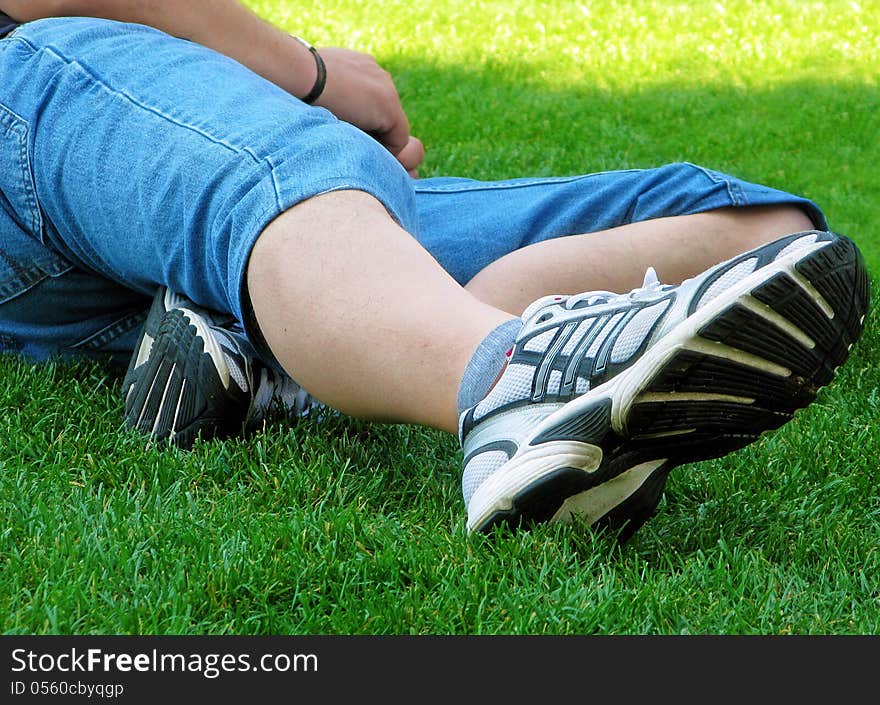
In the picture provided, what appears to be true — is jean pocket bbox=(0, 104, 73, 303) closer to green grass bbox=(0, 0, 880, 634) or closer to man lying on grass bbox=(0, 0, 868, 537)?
man lying on grass bbox=(0, 0, 868, 537)

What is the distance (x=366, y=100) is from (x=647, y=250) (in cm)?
63

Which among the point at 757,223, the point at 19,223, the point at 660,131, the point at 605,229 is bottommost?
the point at 660,131

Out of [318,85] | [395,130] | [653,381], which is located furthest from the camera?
[395,130]

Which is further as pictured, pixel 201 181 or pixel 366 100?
Answer: pixel 366 100

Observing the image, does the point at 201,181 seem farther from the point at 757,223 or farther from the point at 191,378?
the point at 757,223

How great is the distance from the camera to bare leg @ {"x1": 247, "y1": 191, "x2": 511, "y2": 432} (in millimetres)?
1428

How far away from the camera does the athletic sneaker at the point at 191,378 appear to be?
1775mm

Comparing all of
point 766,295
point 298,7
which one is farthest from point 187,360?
point 298,7

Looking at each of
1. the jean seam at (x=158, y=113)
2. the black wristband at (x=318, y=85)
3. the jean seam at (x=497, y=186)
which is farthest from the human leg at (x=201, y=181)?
the jean seam at (x=497, y=186)

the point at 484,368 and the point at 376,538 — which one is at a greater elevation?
the point at 484,368

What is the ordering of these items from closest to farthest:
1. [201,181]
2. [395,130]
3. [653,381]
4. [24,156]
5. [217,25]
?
1. [653,381]
2. [201,181]
3. [24,156]
4. [217,25]
5. [395,130]

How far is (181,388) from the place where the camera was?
178cm

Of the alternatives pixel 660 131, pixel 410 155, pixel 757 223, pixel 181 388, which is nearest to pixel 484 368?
pixel 181 388

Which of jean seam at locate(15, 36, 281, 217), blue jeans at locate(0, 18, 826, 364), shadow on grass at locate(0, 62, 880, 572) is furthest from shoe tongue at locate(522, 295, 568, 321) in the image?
shadow on grass at locate(0, 62, 880, 572)
